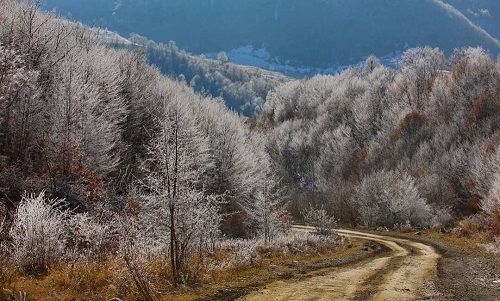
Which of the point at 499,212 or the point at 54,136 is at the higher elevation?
the point at 54,136

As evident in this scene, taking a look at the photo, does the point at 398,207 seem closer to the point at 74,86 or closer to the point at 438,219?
the point at 438,219

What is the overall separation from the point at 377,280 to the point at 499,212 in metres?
22.6

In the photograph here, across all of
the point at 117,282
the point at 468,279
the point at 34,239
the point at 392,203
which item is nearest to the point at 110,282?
the point at 117,282

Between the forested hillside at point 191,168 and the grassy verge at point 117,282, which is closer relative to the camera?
the grassy verge at point 117,282

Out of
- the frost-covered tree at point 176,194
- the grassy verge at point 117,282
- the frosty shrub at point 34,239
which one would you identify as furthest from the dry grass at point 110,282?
the frost-covered tree at point 176,194

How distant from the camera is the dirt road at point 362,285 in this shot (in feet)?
42.3

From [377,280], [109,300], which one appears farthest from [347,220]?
[109,300]

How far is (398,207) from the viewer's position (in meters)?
51.2

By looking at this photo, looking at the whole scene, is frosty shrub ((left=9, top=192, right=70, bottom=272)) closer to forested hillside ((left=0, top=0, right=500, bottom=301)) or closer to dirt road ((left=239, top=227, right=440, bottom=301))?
forested hillside ((left=0, top=0, right=500, bottom=301))

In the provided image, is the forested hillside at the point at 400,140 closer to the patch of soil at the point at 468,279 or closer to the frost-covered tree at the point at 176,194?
the patch of soil at the point at 468,279

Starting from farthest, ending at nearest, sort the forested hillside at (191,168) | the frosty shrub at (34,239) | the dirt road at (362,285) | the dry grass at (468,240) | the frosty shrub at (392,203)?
the frosty shrub at (392,203) → the dry grass at (468,240) → the forested hillside at (191,168) → the frosty shrub at (34,239) → the dirt road at (362,285)

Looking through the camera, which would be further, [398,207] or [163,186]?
[398,207]

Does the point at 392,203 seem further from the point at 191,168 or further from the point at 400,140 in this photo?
the point at 191,168

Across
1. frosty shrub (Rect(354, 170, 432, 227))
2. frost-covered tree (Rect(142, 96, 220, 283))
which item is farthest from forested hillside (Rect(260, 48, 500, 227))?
frost-covered tree (Rect(142, 96, 220, 283))
